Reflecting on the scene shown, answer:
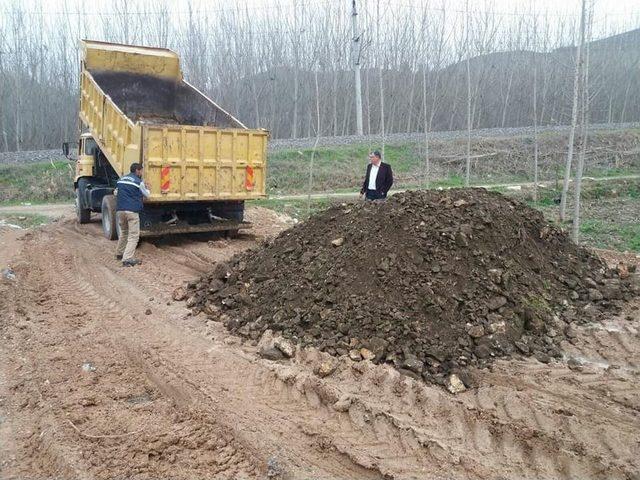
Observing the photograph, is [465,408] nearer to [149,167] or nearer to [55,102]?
[149,167]

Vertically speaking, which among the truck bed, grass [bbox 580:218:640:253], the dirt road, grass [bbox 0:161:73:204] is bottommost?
the dirt road

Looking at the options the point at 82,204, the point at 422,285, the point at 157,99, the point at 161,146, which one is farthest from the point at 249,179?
the point at 422,285

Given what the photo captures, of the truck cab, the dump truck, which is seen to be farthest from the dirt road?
the truck cab

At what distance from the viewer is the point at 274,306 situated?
18.8 feet

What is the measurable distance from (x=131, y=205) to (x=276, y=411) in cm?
568

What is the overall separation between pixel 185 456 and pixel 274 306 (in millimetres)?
2394

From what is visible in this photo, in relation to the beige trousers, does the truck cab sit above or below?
above

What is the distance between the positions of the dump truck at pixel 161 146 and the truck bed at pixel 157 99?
2 centimetres

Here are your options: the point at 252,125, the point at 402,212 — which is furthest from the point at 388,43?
the point at 402,212

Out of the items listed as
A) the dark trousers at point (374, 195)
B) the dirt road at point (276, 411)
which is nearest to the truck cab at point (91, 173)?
the dark trousers at point (374, 195)

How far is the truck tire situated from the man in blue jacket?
13.5 feet

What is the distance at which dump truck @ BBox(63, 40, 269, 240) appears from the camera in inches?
357

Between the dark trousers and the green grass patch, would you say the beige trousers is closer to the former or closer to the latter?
the dark trousers

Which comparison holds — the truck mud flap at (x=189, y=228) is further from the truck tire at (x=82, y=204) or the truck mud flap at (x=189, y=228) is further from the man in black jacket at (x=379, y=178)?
the truck tire at (x=82, y=204)
